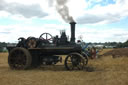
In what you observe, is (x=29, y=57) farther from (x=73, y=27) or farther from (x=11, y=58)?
(x=73, y=27)

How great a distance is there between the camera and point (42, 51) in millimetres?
9227

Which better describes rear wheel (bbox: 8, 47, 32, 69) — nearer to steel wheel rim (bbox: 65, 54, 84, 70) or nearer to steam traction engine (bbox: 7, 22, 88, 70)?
steam traction engine (bbox: 7, 22, 88, 70)

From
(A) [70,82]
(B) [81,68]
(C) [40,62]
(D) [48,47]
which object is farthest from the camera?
(C) [40,62]

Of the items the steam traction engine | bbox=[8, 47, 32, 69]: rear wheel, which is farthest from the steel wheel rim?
bbox=[8, 47, 32, 69]: rear wheel

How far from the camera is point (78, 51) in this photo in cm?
891

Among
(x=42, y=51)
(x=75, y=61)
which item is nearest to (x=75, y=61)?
(x=75, y=61)

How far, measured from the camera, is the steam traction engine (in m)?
8.80

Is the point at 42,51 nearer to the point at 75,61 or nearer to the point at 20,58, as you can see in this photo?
the point at 20,58

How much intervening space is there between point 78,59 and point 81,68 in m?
0.50

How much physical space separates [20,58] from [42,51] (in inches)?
52.6

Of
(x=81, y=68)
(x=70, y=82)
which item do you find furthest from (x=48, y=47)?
(x=70, y=82)

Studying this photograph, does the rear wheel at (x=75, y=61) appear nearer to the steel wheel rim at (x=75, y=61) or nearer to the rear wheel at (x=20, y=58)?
the steel wheel rim at (x=75, y=61)

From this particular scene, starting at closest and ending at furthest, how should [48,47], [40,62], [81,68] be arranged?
[81,68] < [48,47] < [40,62]

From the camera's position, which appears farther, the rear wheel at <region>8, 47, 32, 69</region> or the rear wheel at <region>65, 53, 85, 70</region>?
the rear wheel at <region>8, 47, 32, 69</region>
